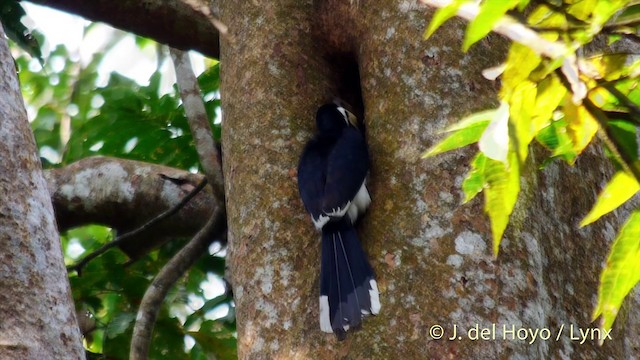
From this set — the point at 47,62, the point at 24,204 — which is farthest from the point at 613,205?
the point at 47,62

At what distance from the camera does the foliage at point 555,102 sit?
1.44 metres

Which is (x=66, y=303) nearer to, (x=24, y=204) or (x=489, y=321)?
(x=24, y=204)

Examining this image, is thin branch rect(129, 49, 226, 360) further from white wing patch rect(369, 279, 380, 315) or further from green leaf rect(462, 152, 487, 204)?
green leaf rect(462, 152, 487, 204)

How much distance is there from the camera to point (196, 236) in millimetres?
4055

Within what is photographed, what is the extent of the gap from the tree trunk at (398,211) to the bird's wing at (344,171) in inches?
4.6

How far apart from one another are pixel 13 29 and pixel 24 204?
209 centimetres

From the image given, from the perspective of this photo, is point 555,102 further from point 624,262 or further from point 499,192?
point 624,262

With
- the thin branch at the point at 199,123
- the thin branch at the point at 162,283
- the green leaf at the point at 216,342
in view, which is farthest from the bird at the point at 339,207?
the green leaf at the point at 216,342

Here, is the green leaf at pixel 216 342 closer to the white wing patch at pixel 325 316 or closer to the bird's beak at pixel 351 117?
the bird's beak at pixel 351 117

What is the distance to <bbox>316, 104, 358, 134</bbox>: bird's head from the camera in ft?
11.2

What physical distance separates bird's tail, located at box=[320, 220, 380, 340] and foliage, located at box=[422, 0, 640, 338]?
1119mm

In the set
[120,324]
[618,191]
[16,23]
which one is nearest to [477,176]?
[618,191]

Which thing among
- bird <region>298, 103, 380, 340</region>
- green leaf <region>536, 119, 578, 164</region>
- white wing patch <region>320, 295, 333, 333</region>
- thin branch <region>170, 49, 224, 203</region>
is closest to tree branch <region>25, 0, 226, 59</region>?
thin branch <region>170, 49, 224, 203</region>

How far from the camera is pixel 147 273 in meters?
4.74
